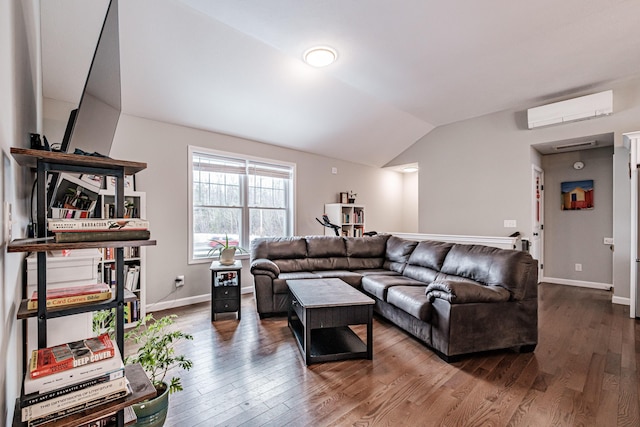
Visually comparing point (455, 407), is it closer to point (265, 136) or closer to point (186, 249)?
point (186, 249)

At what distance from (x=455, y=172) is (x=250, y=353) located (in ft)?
15.1

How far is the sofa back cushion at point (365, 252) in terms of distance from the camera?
434 cm

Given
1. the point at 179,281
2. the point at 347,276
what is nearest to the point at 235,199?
the point at 179,281

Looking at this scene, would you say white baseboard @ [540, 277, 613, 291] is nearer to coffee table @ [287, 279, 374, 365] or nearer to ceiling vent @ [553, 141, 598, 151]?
ceiling vent @ [553, 141, 598, 151]

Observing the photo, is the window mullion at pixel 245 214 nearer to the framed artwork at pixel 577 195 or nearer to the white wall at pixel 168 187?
the white wall at pixel 168 187

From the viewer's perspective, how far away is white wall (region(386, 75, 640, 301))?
3867 mm

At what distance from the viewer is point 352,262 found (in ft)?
14.2

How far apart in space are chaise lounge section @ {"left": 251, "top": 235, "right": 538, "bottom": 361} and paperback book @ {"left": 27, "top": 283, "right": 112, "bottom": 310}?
2.33 meters

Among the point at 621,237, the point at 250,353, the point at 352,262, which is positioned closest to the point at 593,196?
the point at 621,237

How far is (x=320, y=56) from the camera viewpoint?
314 cm

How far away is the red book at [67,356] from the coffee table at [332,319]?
1.58 m

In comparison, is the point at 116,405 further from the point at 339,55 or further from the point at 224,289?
the point at 339,55

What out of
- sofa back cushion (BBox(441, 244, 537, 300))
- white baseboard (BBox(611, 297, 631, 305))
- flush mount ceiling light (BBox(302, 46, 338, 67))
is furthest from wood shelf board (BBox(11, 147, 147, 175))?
white baseboard (BBox(611, 297, 631, 305))

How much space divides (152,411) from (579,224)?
6448mm
